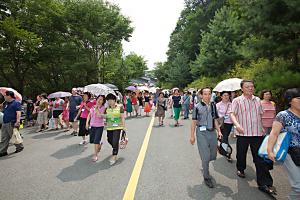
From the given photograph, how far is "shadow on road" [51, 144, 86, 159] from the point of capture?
7.11 meters

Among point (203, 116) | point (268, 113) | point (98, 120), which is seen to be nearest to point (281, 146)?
point (203, 116)

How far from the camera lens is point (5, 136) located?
7363 mm

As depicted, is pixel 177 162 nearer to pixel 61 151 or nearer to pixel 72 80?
pixel 61 151

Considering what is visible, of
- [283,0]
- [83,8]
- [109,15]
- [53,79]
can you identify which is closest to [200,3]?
[109,15]

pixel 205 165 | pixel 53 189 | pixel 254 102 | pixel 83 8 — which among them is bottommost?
pixel 53 189

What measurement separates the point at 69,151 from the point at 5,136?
1806 millimetres

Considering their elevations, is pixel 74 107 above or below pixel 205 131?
above

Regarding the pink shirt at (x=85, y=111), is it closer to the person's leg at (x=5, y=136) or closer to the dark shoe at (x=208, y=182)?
the person's leg at (x=5, y=136)

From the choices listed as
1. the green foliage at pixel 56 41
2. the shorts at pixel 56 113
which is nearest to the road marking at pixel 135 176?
the shorts at pixel 56 113

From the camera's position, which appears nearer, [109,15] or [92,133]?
[92,133]

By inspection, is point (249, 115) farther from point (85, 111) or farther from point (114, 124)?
point (85, 111)

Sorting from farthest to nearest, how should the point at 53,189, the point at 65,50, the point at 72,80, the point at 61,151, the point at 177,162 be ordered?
the point at 72,80 < the point at 65,50 < the point at 61,151 < the point at 177,162 < the point at 53,189

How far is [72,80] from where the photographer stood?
31125 mm

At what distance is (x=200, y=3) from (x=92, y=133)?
140ft
